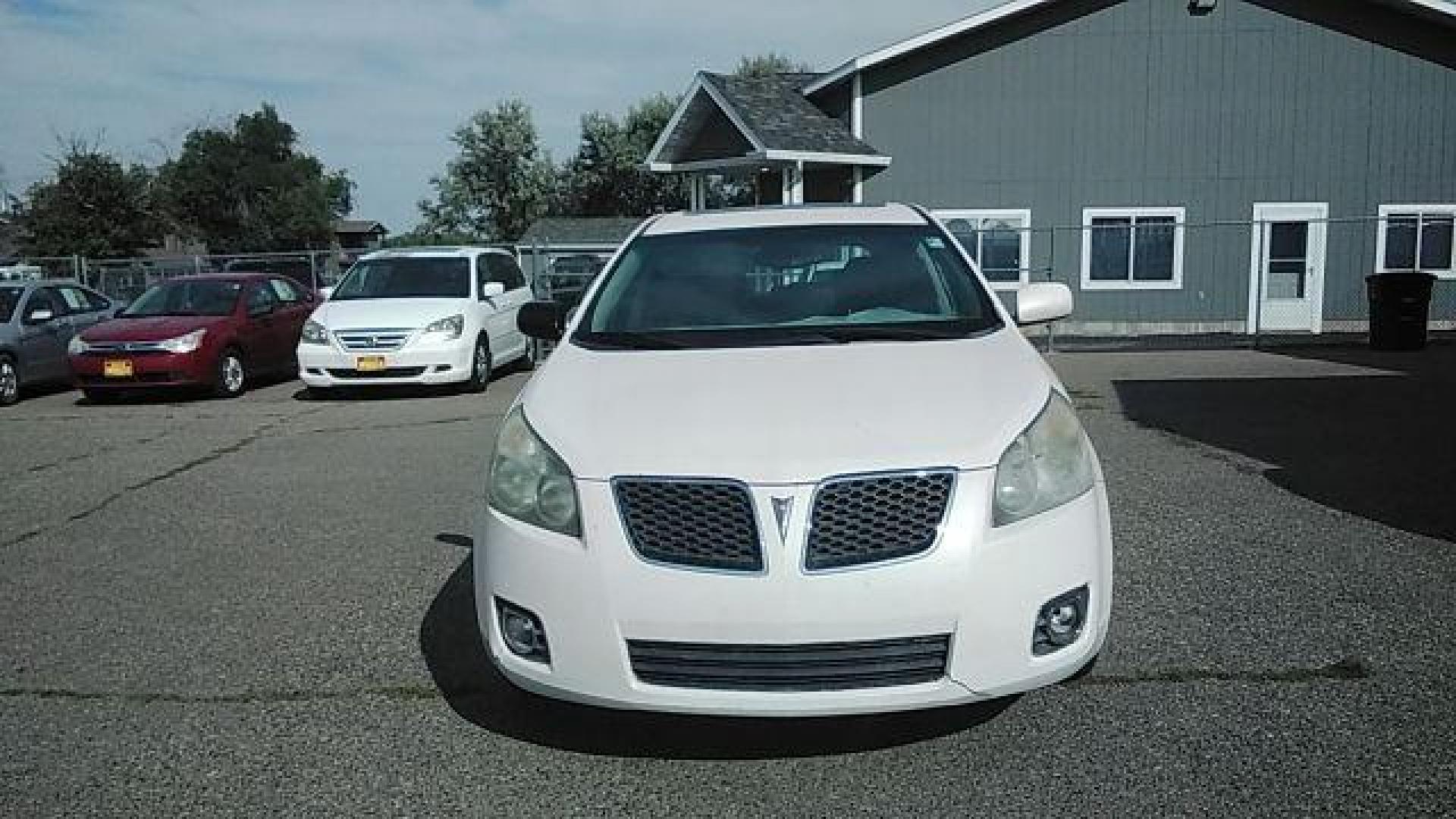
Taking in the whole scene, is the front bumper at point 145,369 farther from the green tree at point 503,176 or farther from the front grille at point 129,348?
the green tree at point 503,176

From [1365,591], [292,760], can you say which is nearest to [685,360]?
[292,760]

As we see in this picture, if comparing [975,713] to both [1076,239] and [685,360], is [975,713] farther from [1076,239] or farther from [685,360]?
[1076,239]

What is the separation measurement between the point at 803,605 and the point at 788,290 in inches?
74.9

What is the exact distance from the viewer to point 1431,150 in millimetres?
19094

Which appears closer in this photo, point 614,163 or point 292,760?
point 292,760

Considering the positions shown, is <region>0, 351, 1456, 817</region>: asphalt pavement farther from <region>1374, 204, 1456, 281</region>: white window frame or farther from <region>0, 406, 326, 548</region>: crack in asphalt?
<region>1374, 204, 1456, 281</region>: white window frame

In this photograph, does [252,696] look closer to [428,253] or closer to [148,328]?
[148,328]

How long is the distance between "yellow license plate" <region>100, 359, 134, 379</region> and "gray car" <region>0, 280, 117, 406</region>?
1725mm

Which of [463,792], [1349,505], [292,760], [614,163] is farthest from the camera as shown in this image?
[614,163]

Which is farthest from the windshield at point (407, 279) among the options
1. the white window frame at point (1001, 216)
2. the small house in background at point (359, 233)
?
the small house in background at point (359, 233)

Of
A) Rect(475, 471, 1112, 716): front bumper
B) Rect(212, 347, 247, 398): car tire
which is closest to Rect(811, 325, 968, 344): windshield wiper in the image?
Rect(475, 471, 1112, 716): front bumper

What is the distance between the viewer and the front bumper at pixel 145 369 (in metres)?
12.7

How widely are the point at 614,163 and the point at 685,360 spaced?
64.7 m

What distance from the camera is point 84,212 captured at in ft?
157
